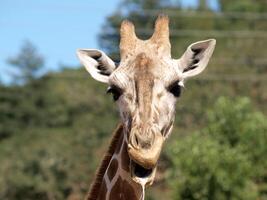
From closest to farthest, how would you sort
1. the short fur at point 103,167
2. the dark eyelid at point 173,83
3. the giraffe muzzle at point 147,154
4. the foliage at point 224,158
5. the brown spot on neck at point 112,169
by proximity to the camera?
the giraffe muzzle at point 147,154, the dark eyelid at point 173,83, the brown spot on neck at point 112,169, the short fur at point 103,167, the foliage at point 224,158

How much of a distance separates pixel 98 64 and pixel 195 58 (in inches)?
32.9

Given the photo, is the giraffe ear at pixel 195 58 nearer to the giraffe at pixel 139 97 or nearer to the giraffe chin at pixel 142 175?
the giraffe at pixel 139 97

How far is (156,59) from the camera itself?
23.5 ft

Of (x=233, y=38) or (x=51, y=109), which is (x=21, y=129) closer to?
(x=51, y=109)

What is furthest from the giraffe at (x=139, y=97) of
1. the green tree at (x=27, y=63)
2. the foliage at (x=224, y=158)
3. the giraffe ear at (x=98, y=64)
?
the green tree at (x=27, y=63)

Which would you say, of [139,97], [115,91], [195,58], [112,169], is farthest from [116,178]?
[195,58]

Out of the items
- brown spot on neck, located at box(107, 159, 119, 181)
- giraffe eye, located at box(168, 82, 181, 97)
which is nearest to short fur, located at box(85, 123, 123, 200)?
brown spot on neck, located at box(107, 159, 119, 181)

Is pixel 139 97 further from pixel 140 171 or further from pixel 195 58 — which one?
pixel 195 58

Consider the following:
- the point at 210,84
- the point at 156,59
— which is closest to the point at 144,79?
the point at 156,59

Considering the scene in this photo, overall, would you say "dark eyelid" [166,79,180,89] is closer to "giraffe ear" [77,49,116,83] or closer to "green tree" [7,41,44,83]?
"giraffe ear" [77,49,116,83]

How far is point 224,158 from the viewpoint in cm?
1766

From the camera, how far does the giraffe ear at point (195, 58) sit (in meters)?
7.51

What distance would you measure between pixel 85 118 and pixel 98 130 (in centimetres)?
550

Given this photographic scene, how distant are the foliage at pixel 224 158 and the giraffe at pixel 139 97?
382 inches
